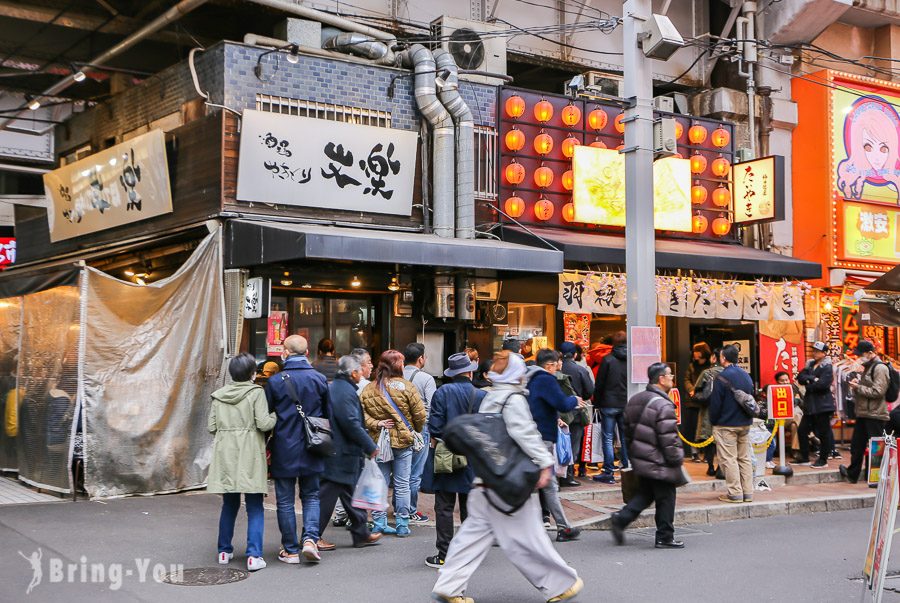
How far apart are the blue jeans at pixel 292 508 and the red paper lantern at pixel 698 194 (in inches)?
471

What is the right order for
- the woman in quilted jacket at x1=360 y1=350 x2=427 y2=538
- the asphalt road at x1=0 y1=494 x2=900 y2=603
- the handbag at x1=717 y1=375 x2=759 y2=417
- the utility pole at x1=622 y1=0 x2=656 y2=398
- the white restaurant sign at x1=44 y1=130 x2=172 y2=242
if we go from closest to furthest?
the asphalt road at x1=0 y1=494 x2=900 y2=603 → the woman in quilted jacket at x1=360 y1=350 x2=427 y2=538 → the handbag at x1=717 y1=375 x2=759 y2=417 → the utility pole at x1=622 y1=0 x2=656 y2=398 → the white restaurant sign at x1=44 y1=130 x2=172 y2=242

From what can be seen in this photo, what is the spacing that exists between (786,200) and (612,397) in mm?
9189

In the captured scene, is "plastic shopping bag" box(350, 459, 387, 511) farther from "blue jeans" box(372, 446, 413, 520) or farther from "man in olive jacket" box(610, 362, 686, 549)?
"man in olive jacket" box(610, 362, 686, 549)

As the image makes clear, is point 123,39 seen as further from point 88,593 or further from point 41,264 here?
point 88,593

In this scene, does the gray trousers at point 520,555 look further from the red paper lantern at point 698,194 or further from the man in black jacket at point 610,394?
the red paper lantern at point 698,194

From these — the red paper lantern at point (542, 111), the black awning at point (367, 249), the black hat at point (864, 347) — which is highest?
the red paper lantern at point (542, 111)

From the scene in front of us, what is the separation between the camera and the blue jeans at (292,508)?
840 cm

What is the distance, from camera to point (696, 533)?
10445 millimetres

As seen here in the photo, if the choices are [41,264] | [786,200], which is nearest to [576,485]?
[786,200]

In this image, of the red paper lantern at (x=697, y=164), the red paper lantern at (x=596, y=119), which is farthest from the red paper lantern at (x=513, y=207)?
the red paper lantern at (x=697, y=164)

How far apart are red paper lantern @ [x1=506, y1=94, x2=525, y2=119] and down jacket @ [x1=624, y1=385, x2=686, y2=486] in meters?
7.88

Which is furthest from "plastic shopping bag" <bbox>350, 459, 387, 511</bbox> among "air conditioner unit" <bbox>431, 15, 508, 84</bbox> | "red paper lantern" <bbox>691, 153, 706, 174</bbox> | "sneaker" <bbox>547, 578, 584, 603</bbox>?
"red paper lantern" <bbox>691, 153, 706, 174</bbox>

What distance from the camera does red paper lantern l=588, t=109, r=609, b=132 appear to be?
17.0 meters

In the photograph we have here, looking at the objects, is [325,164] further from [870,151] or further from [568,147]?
[870,151]
